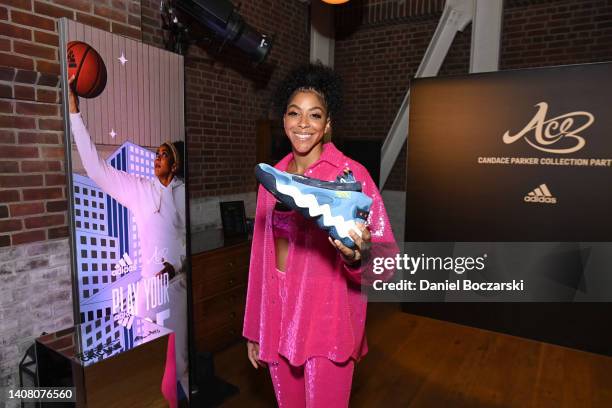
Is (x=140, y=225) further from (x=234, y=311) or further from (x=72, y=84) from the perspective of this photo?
(x=234, y=311)

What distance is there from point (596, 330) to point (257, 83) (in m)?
3.39

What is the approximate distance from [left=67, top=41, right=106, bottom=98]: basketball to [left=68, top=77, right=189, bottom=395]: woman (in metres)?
0.29

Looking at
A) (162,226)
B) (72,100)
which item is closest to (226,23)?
(72,100)

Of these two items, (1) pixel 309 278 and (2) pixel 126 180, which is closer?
(1) pixel 309 278

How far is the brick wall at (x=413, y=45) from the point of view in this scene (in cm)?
354

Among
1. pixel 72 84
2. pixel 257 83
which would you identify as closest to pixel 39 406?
Result: pixel 72 84

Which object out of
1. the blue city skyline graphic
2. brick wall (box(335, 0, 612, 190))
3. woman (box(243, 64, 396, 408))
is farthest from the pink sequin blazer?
brick wall (box(335, 0, 612, 190))

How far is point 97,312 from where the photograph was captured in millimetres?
1857

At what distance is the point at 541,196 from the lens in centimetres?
294

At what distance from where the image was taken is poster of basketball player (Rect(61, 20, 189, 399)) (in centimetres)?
172

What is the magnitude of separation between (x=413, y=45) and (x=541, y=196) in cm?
217

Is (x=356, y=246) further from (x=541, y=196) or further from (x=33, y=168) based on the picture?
→ (x=541, y=196)

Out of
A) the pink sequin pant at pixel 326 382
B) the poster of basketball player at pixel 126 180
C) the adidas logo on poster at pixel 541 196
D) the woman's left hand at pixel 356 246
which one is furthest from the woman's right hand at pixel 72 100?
the adidas logo on poster at pixel 541 196

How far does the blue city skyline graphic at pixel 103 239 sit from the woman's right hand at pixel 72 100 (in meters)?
0.25
